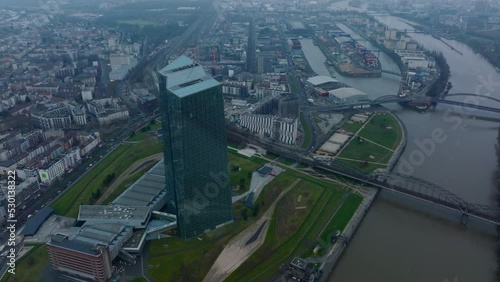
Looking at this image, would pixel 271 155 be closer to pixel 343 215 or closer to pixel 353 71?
pixel 343 215

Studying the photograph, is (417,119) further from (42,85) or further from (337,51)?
(42,85)

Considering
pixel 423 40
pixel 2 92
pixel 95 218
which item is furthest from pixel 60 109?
pixel 423 40

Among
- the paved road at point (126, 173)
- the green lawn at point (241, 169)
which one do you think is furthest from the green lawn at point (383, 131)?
the paved road at point (126, 173)

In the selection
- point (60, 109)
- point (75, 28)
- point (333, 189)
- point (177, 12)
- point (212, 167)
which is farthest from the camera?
point (177, 12)

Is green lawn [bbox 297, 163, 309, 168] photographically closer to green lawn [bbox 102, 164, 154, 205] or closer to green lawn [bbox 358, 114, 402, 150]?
green lawn [bbox 358, 114, 402, 150]

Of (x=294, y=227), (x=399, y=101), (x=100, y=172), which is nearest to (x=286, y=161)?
(x=294, y=227)

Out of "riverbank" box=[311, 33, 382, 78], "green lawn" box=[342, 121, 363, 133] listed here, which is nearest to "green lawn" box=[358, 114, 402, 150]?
"green lawn" box=[342, 121, 363, 133]
